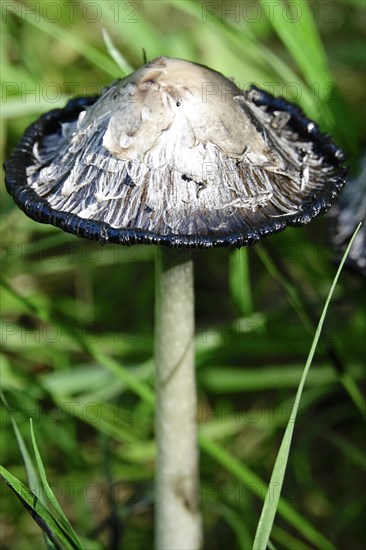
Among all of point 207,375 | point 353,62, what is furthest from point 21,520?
point 353,62

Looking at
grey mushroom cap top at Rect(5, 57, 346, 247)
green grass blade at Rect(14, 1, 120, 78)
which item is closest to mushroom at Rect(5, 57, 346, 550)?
grey mushroom cap top at Rect(5, 57, 346, 247)

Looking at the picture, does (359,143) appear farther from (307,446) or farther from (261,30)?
(261,30)

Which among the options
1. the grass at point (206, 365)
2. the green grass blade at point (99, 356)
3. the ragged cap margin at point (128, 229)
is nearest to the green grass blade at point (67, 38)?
the grass at point (206, 365)

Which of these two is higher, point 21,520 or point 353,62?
point 353,62

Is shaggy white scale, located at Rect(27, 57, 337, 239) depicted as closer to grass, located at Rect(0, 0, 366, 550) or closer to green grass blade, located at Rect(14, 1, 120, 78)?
grass, located at Rect(0, 0, 366, 550)

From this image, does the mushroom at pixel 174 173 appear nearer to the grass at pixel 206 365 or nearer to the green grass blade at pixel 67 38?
the grass at pixel 206 365

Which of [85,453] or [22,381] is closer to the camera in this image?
[22,381]

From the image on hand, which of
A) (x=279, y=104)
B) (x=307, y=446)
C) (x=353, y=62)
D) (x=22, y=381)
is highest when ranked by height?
(x=279, y=104)

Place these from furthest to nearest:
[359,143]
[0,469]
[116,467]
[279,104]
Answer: [359,143] → [116,467] → [279,104] → [0,469]
